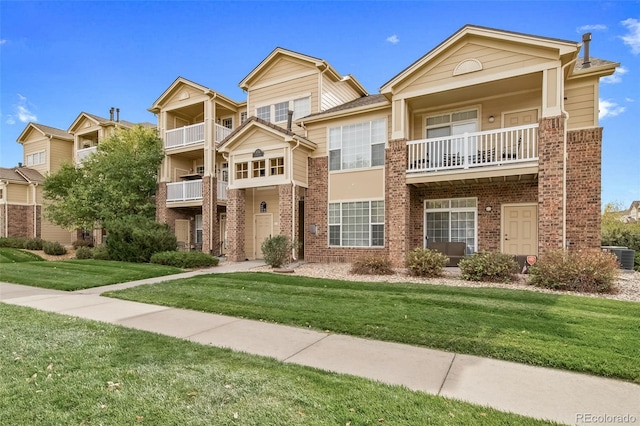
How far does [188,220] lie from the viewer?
67.1 ft

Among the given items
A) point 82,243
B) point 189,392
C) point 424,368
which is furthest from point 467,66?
point 82,243

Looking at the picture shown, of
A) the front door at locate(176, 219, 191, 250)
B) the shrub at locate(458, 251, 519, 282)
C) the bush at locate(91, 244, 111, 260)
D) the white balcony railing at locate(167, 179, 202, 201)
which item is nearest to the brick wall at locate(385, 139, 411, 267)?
the shrub at locate(458, 251, 519, 282)

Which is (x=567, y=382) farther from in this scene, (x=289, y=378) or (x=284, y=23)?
(x=284, y=23)

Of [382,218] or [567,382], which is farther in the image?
[382,218]

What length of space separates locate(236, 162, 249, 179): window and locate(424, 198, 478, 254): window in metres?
8.01

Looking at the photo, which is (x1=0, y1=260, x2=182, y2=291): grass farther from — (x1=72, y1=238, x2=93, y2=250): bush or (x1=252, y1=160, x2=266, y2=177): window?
(x1=72, y1=238, x2=93, y2=250): bush

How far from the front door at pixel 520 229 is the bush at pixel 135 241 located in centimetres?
1381

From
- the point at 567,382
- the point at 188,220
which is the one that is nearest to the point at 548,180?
the point at 567,382

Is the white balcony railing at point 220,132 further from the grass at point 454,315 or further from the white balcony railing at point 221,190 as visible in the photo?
the grass at point 454,315

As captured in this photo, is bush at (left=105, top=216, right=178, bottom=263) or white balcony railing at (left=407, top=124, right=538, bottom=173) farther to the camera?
bush at (left=105, top=216, right=178, bottom=263)

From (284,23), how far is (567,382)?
16.9 m

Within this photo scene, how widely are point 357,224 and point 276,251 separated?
3.72 m

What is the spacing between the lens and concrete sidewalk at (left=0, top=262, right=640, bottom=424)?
303cm

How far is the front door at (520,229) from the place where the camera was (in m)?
11.8
